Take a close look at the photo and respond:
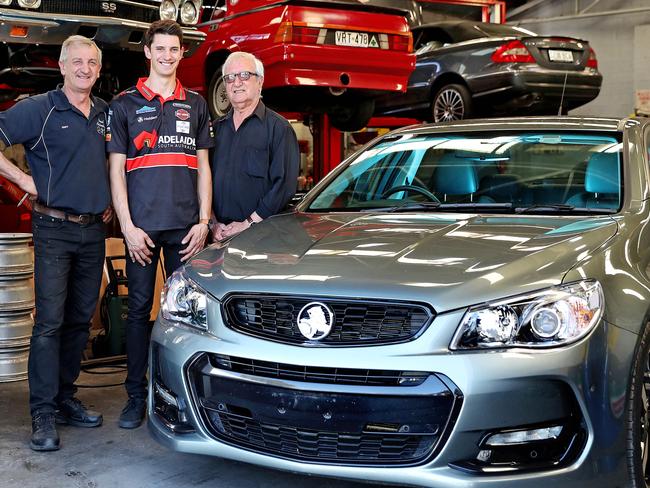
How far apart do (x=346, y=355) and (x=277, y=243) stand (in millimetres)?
737

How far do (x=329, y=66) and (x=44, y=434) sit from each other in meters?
3.82

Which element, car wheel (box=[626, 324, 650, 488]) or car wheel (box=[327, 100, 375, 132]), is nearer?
car wheel (box=[626, 324, 650, 488])

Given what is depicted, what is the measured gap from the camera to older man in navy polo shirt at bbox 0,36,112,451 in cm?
370

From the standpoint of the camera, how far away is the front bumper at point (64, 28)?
18.2ft

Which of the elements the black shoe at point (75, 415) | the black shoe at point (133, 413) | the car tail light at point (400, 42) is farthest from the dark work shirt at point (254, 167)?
the car tail light at point (400, 42)

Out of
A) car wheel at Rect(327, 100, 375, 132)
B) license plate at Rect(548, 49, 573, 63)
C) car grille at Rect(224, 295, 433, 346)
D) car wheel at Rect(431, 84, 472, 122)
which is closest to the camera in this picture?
car grille at Rect(224, 295, 433, 346)

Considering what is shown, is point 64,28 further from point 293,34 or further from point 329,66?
point 329,66

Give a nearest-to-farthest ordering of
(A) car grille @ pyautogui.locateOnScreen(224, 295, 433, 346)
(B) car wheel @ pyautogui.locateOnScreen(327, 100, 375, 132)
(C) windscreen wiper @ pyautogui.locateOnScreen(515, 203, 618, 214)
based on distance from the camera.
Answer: (A) car grille @ pyautogui.locateOnScreen(224, 295, 433, 346) < (C) windscreen wiper @ pyautogui.locateOnScreen(515, 203, 618, 214) < (B) car wheel @ pyautogui.locateOnScreen(327, 100, 375, 132)

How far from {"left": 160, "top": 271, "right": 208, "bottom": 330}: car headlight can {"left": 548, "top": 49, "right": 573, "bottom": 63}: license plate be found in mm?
6675

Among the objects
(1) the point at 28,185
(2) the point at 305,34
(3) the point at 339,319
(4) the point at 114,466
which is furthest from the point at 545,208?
(2) the point at 305,34

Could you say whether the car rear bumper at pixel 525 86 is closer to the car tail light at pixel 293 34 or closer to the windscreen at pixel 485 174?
the car tail light at pixel 293 34

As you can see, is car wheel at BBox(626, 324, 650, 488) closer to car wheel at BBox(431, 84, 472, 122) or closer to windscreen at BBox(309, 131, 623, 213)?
windscreen at BBox(309, 131, 623, 213)

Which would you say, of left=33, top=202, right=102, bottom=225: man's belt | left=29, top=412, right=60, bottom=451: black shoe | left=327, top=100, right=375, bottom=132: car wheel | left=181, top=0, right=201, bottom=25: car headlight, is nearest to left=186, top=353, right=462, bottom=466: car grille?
left=29, top=412, right=60, bottom=451: black shoe

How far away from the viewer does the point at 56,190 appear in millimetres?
3707
